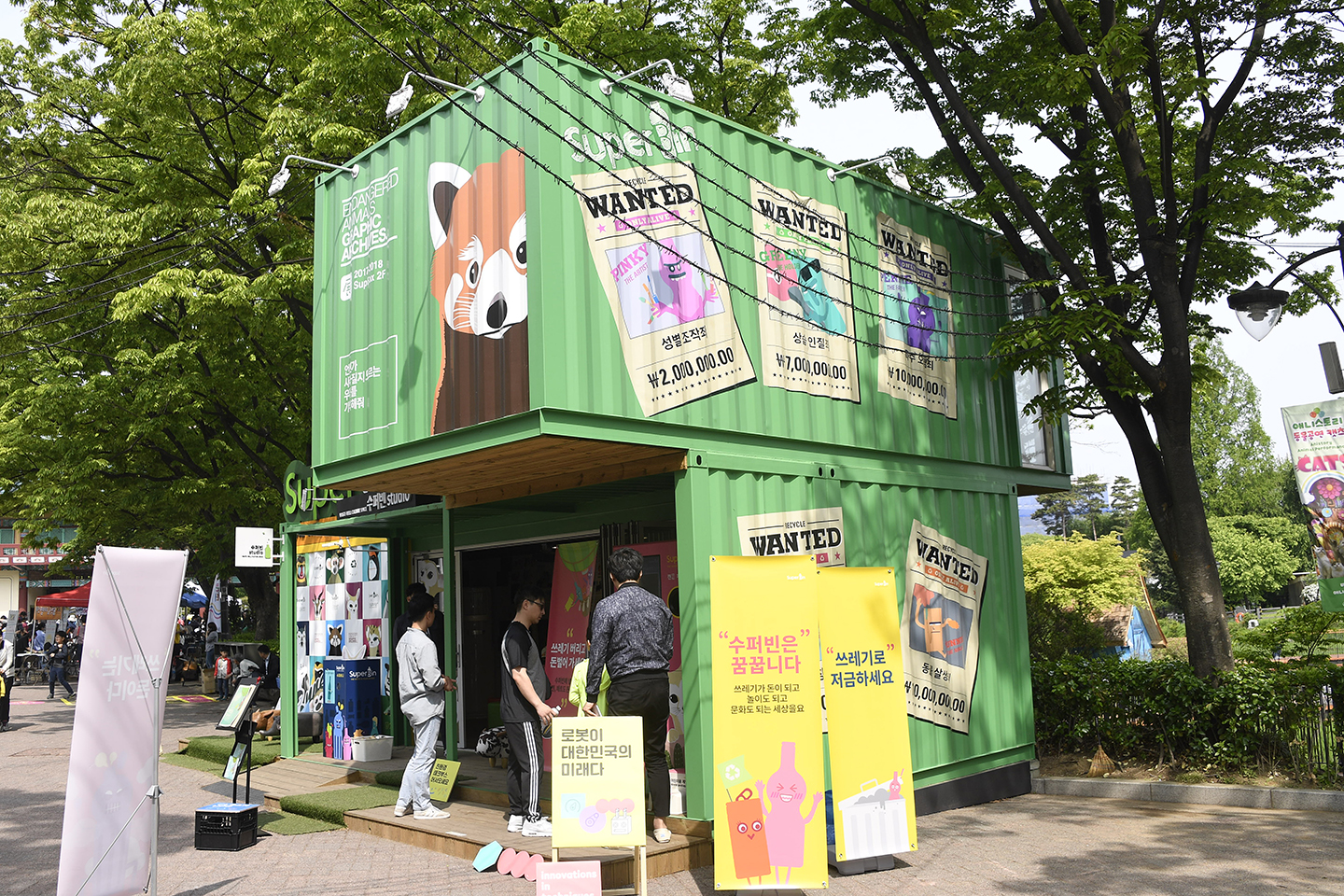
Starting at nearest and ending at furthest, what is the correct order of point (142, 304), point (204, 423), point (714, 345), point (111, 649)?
point (111, 649) < point (714, 345) < point (142, 304) < point (204, 423)

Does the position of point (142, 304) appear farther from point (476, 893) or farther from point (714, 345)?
point (476, 893)

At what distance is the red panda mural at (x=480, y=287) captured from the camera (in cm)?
671

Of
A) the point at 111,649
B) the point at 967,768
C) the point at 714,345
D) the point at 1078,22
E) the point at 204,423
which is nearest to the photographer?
the point at 111,649

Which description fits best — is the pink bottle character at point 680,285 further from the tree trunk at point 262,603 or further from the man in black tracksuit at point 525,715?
the tree trunk at point 262,603

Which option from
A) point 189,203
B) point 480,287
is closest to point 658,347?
point 480,287

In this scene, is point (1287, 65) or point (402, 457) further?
point (1287, 65)

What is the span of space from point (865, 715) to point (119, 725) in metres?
4.51

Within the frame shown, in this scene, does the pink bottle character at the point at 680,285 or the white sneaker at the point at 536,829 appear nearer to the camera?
the white sneaker at the point at 536,829

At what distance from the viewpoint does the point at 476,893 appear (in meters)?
6.04

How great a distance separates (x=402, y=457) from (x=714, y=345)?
8.61 ft

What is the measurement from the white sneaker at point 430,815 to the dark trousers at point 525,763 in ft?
2.57

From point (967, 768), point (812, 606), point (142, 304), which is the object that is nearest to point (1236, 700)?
point (967, 768)

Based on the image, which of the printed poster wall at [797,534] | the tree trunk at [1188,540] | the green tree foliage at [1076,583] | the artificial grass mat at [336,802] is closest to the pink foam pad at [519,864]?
the artificial grass mat at [336,802]

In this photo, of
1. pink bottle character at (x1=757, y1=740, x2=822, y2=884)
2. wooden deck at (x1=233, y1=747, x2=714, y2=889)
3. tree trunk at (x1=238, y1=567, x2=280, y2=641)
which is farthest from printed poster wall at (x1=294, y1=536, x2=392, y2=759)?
tree trunk at (x1=238, y1=567, x2=280, y2=641)
